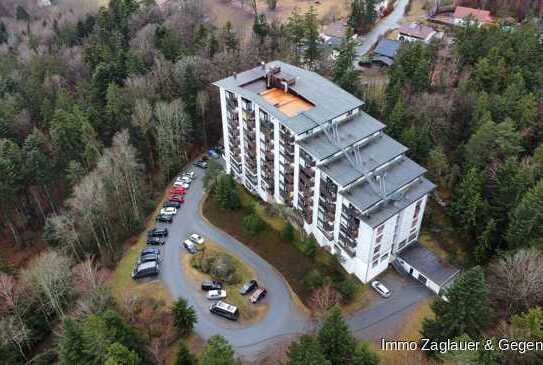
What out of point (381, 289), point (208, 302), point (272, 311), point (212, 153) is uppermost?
point (212, 153)

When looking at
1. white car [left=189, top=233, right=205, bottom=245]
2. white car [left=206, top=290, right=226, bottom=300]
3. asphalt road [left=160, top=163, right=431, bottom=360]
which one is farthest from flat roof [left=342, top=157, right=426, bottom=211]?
white car [left=189, top=233, right=205, bottom=245]

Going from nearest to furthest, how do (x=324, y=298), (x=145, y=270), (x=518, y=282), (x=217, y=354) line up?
(x=217, y=354) → (x=518, y=282) → (x=324, y=298) → (x=145, y=270)

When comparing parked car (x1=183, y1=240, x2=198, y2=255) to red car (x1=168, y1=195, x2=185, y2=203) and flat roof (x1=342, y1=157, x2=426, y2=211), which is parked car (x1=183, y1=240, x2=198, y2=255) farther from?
flat roof (x1=342, y1=157, x2=426, y2=211)

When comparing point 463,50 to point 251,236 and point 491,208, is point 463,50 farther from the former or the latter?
point 251,236

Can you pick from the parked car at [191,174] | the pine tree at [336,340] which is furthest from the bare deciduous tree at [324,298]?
the parked car at [191,174]

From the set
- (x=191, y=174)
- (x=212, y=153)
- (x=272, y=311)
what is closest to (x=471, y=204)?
(x=272, y=311)

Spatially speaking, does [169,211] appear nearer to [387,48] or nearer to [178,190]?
[178,190]

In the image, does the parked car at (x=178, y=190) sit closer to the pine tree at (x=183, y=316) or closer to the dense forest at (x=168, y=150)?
the dense forest at (x=168, y=150)
